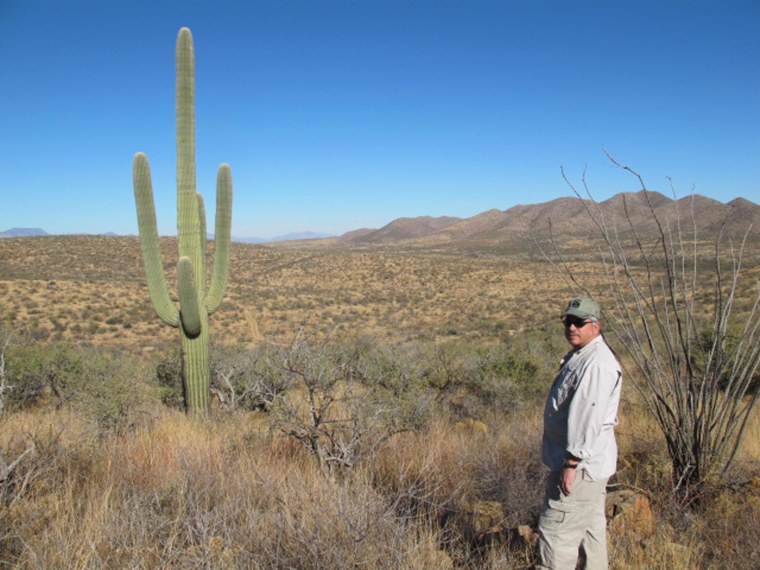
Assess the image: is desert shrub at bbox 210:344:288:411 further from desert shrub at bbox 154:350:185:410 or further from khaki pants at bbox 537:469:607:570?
khaki pants at bbox 537:469:607:570

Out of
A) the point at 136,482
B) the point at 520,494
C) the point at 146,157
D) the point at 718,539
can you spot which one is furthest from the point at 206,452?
the point at 146,157

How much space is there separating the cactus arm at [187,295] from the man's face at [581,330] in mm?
5279

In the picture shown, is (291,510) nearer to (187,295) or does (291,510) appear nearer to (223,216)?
(187,295)

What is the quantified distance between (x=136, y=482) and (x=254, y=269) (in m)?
39.0

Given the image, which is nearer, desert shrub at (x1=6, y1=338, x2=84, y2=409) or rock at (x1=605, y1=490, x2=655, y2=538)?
rock at (x1=605, y1=490, x2=655, y2=538)

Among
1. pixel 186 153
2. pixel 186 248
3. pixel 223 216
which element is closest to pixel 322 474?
pixel 186 248

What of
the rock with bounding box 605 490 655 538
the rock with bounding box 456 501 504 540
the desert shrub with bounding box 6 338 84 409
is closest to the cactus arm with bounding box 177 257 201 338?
the desert shrub with bounding box 6 338 84 409

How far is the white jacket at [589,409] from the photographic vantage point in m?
2.29

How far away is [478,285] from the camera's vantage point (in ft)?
112

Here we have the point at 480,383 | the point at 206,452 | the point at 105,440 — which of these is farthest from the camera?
the point at 480,383

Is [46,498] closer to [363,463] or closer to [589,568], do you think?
[363,463]

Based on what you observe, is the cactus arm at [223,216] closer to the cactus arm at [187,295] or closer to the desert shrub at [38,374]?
the cactus arm at [187,295]

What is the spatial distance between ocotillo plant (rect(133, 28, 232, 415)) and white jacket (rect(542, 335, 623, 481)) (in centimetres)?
528

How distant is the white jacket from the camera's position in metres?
2.29
